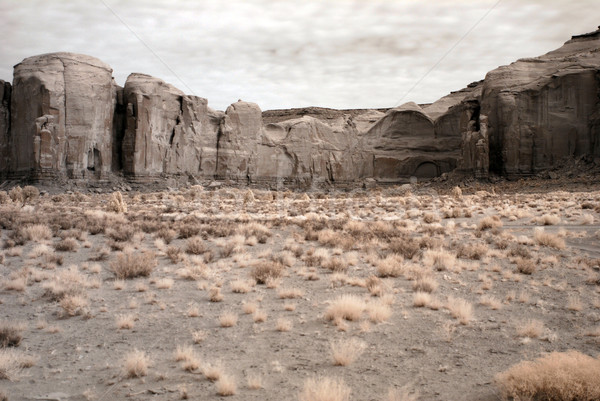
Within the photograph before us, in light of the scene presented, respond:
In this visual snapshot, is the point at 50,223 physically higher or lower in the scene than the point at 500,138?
lower

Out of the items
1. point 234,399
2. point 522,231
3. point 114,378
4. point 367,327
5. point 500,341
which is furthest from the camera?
point 522,231

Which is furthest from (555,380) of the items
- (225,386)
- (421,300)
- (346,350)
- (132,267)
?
(132,267)

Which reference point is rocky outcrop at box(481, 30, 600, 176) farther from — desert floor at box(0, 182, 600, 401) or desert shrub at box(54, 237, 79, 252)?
desert shrub at box(54, 237, 79, 252)

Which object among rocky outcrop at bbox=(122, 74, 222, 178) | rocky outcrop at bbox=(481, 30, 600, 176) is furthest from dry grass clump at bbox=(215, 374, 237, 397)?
rocky outcrop at bbox=(481, 30, 600, 176)

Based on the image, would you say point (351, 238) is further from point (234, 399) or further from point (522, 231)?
point (234, 399)

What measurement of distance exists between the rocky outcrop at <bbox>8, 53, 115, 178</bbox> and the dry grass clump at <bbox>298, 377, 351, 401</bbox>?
35.8 metres

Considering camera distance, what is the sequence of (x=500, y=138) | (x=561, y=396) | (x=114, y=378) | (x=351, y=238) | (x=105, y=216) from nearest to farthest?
(x=561, y=396) < (x=114, y=378) < (x=351, y=238) < (x=105, y=216) < (x=500, y=138)

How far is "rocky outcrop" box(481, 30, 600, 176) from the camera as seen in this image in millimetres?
39688

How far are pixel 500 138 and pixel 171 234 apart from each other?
36821 millimetres

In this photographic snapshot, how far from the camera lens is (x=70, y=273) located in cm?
962

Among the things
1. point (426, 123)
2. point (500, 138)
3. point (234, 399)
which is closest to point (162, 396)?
point (234, 399)

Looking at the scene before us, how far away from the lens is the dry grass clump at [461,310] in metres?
6.96

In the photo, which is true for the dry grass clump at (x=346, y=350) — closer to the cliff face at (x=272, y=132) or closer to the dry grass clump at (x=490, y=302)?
the dry grass clump at (x=490, y=302)

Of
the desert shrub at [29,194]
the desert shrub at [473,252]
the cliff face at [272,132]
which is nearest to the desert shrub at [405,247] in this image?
the desert shrub at [473,252]
